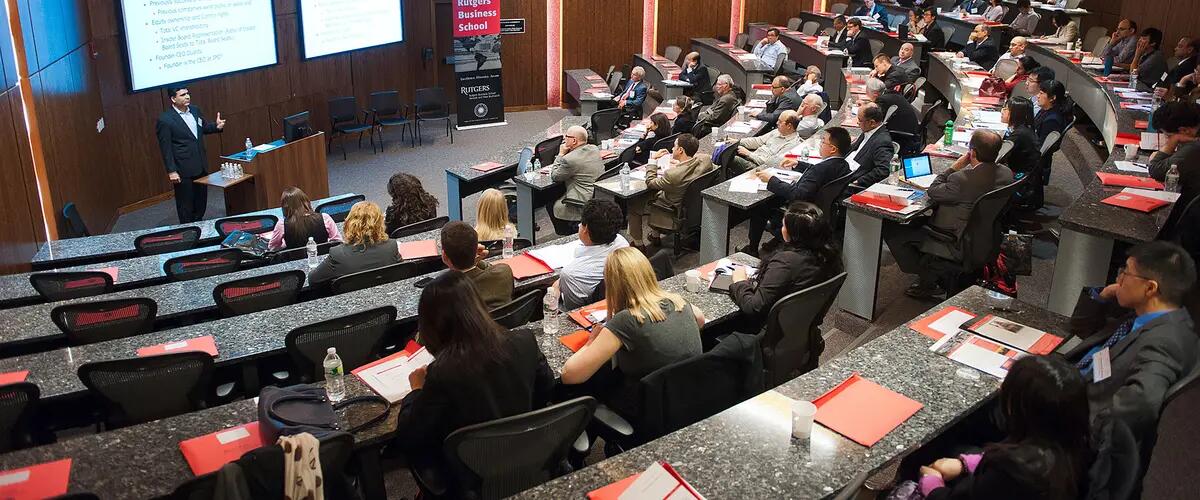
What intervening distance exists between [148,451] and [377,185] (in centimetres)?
787

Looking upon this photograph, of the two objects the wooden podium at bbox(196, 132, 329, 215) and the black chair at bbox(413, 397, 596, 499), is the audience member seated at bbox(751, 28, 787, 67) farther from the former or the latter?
the black chair at bbox(413, 397, 596, 499)

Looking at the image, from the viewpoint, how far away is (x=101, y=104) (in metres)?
8.95

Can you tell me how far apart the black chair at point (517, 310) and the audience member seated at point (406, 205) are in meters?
2.21

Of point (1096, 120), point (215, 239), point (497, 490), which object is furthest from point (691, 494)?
point (1096, 120)

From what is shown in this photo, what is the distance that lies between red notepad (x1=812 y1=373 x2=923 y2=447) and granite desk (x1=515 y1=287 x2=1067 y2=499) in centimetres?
3

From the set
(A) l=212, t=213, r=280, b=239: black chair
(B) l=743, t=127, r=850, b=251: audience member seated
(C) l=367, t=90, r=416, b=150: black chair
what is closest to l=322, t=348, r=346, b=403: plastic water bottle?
(A) l=212, t=213, r=280, b=239: black chair

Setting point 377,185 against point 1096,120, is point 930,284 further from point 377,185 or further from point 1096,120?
point 377,185

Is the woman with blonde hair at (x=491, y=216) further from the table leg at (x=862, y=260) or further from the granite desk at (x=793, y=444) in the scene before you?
the granite desk at (x=793, y=444)

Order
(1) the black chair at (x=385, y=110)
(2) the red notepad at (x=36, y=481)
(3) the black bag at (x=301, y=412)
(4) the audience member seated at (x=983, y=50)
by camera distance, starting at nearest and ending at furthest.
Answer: (2) the red notepad at (x=36, y=481) < (3) the black bag at (x=301, y=412) < (1) the black chair at (x=385, y=110) < (4) the audience member seated at (x=983, y=50)

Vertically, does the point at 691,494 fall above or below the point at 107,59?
below

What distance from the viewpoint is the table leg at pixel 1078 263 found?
518 cm

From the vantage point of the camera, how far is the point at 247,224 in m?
7.06

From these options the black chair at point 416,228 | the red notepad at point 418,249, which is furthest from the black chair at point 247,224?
the red notepad at point 418,249

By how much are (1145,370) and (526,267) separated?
322cm
